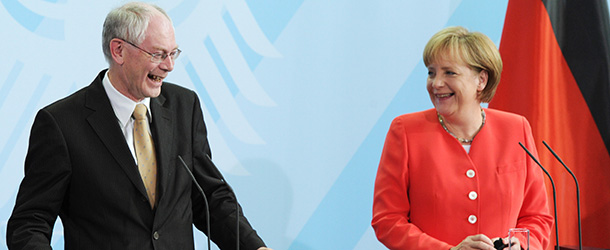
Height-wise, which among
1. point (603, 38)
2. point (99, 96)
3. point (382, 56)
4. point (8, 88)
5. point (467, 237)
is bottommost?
point (8, 88)

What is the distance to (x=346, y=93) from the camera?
3.88m

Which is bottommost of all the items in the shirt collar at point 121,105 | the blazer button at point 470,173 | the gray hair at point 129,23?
the shirt collar at point 121,105

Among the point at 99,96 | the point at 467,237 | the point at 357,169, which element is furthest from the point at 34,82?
the point at 467,237

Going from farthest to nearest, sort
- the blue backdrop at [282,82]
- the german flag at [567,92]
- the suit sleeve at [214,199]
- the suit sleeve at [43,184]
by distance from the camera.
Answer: the german flag at [567,92]
the blue backdrop at [282,82]
the suit sleeve at [214,199]
the suit sleeve at [43,184]

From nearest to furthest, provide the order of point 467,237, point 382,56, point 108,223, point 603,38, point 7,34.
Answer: point 108,223 < point 467,237 < point 7,34 < point 603,38 < point 382,56

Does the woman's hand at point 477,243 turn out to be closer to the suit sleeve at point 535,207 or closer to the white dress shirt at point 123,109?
the suit sleeve at point 535,207

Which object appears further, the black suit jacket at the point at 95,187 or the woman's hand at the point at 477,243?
the woman's hand at the point at 477,243

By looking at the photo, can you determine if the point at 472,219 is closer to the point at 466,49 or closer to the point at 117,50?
the point at 466,49

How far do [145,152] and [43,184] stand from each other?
304 mm

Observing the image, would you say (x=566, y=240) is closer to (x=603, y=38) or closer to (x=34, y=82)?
(x=603, y=38)

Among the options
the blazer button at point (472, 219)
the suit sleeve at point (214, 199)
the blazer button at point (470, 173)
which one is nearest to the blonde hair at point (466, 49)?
the blazer button at point (470, 173)

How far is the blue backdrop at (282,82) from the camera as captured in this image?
125 inches

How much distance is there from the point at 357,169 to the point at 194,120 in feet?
5.37

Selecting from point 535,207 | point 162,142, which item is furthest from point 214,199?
point 535,207
